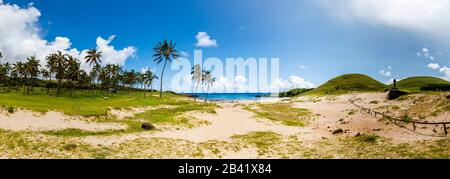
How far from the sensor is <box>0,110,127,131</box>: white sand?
102 ft

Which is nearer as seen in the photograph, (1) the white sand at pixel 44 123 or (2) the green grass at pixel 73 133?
(2) the green grass at pixel 73 133

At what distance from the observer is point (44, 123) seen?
33.8m

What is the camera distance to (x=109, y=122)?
131 ft

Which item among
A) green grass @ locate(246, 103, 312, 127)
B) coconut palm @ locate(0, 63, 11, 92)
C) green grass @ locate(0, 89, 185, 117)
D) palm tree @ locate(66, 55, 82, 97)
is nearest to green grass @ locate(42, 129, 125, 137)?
green grass @ locate(0, 89, 185, 117)

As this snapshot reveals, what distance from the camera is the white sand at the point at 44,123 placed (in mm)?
31044

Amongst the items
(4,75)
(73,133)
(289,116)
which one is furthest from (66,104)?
(4,75)

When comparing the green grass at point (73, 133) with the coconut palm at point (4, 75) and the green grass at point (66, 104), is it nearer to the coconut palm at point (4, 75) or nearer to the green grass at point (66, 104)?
the green grass at point (66, 104)

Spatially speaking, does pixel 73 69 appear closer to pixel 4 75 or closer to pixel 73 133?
pixel 4 75

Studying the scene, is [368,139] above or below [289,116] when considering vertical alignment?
above

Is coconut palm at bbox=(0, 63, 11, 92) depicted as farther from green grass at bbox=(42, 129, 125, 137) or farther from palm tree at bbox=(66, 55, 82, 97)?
green grass at bbox=(42, 129, 125, 137)

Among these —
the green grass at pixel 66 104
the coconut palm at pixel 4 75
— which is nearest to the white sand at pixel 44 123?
the green grass at pixel 66 104

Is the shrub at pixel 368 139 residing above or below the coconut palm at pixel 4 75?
below
